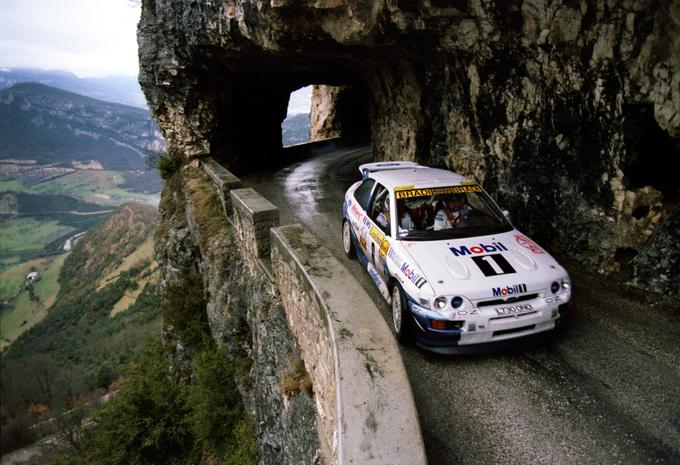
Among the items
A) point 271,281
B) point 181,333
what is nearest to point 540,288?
point 271,281

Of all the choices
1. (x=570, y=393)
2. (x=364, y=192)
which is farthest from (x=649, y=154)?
(x=364, y=192)

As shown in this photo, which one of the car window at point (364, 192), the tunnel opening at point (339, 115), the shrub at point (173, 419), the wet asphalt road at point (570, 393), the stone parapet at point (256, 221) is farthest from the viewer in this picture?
the tunnel opening at point (339, 115)

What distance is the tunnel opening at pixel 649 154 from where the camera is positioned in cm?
503

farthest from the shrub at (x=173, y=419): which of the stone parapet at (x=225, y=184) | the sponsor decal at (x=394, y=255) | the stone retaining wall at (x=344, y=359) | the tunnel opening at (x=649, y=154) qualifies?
the tunnel opening at (x=649, y=154)

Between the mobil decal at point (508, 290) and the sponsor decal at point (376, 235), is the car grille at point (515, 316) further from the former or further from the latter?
the sponsor decal at point (376, 235)

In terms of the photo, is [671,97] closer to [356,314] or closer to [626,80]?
[626,80]

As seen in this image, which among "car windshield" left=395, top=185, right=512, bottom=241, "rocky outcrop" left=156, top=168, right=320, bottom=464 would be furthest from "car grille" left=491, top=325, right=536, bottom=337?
"rocky outcrop" left=156, top=168, right=320, bottom=464

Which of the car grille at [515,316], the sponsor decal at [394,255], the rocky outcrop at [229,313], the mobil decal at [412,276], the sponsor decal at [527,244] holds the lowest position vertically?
the rocky outcrop at [229,313]

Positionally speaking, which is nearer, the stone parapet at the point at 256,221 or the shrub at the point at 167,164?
the stone parapet at the point at 256,221

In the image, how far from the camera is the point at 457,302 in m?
3.80

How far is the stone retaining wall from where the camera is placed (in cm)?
252

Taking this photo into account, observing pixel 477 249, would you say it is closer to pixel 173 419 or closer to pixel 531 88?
pixel 531 88

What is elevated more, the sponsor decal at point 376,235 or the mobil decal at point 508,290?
the sponsor decal at point 376,235

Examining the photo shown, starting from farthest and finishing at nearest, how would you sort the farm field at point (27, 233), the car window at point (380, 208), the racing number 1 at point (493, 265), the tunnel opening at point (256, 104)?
the farm field at point (27, 233)
the tunnel opening at point (256, 104)
the car window at point (380, 208)
the racing number 1 at point (493, 265)
